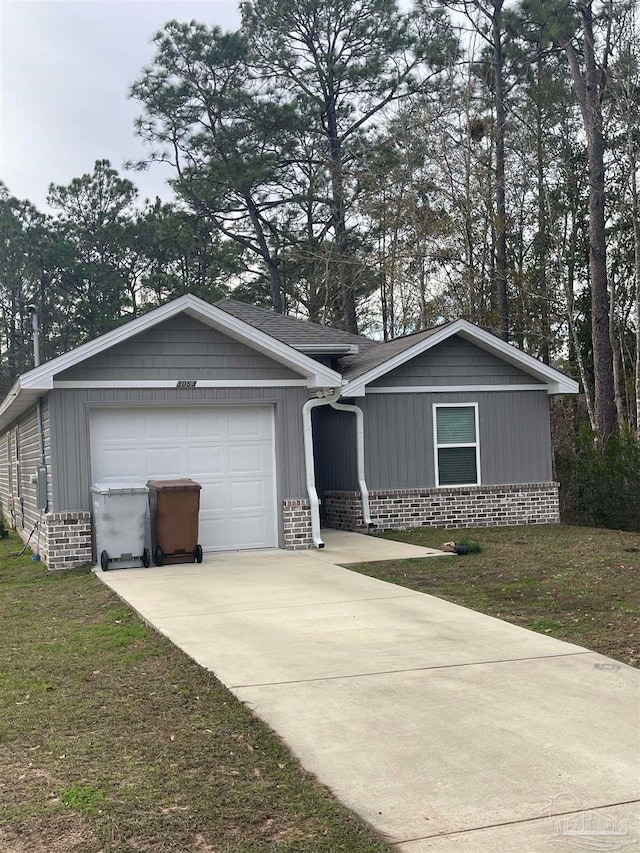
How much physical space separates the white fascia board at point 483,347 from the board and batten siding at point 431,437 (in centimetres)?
43

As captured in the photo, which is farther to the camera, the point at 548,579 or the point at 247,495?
the point at 247,495

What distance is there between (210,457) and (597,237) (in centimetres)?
1168

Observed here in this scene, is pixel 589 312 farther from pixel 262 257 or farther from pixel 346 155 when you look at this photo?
pixel 262 257

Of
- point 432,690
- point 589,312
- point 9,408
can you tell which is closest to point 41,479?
point 9,408

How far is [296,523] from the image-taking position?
1370cm

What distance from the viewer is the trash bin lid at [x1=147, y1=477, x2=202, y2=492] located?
12.1 meters

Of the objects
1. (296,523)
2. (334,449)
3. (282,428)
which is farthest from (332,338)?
(296,523)

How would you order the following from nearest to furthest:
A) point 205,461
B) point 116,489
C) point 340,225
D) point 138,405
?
point 116,489 → point 138,405 → point 205,461 → point 340,225

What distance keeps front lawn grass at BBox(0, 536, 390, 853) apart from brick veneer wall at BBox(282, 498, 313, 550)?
6072mm

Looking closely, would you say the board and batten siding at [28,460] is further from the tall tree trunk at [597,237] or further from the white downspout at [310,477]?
the tall tree trunk at [597,237]

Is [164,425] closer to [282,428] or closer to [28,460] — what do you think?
[282,428]

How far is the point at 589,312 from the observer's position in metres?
26.8

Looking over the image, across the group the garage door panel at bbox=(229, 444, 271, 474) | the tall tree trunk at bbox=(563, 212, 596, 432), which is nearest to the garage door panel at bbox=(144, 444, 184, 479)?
the garage door panel at bbox=(229, 444, 271, 474)

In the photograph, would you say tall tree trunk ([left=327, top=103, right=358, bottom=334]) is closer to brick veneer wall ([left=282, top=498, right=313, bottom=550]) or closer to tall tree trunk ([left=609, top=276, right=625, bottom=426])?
tall tree trunk ([left=609, top=276, right=625, bottom=426])
